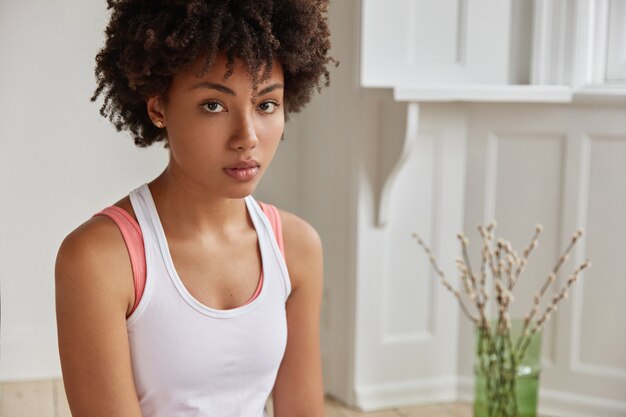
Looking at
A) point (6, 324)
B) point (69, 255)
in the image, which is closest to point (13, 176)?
point (6, 324)

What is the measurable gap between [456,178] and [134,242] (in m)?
1.69

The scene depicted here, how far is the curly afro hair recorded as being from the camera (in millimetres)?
1029

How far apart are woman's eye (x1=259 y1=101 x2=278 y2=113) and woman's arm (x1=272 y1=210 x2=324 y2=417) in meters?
0.21

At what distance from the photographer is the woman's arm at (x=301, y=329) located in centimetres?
125

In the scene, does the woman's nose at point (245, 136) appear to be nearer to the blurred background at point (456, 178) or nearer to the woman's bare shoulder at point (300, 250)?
the woman's bare shoulder at point (300, 250)

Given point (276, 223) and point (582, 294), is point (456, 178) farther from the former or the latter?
point (276, 223)

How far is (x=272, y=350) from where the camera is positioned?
1.18 metres

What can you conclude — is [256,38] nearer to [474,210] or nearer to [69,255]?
[69,255]

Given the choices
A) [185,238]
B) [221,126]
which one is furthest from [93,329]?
[221,126]

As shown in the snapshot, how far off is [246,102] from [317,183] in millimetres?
1601

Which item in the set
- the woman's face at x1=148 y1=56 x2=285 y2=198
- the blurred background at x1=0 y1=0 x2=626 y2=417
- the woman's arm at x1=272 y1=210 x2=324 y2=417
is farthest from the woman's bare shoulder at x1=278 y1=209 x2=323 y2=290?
the blurred background at x1=0 y1=0 x2=626 y2=417

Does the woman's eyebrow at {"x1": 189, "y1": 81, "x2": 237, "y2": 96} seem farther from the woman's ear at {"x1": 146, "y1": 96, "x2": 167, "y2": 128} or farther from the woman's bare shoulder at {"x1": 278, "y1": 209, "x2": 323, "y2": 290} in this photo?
the woman's bare shoulder at {"x1": 278, "y1": 209, "x2": 323, "y2": 290}

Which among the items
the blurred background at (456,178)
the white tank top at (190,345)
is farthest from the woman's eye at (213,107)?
the blurred background at (456,178)

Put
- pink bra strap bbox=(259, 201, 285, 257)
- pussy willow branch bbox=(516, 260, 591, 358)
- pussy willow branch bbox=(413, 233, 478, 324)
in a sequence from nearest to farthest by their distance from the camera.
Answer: pink bra strap bbox=(259, 201, 285, 257), pussy willow branch bbox=(516, 260, 591, 358), pussy willow branch bbox=(413, 233, 478, 324)
